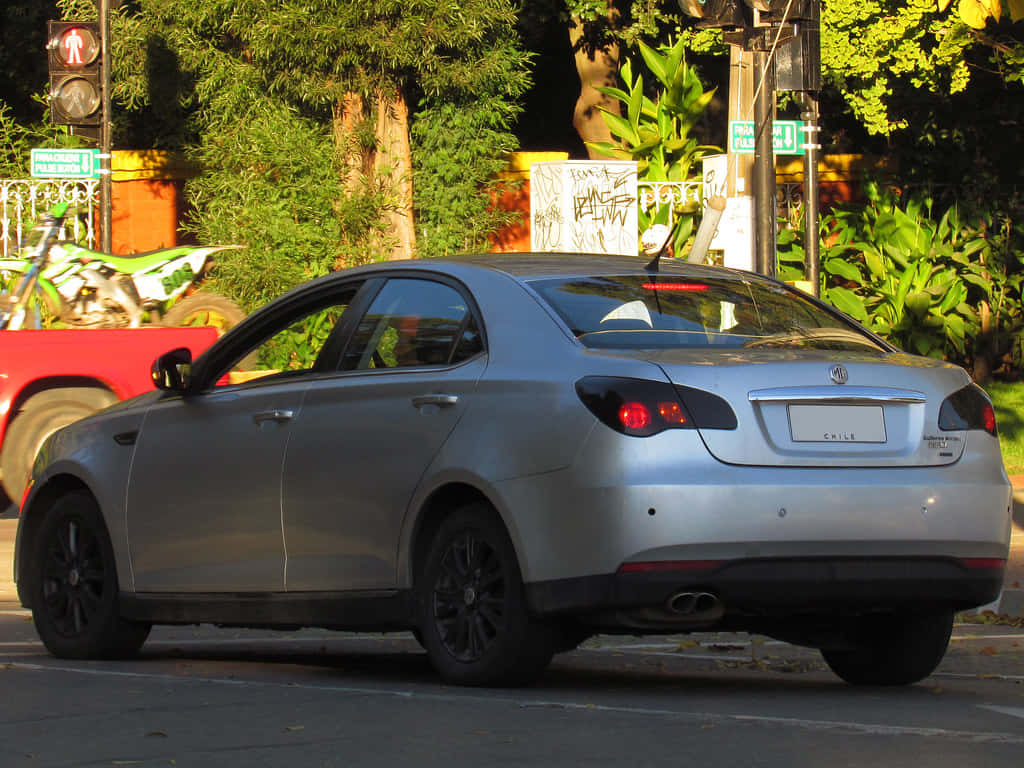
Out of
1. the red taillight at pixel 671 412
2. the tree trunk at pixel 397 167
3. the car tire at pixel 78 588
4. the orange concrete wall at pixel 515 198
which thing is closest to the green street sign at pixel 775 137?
the tree trunk at pixel 397 167

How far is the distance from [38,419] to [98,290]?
7.74 ft

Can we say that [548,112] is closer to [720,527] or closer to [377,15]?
[377,15]

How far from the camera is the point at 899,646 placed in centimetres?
733

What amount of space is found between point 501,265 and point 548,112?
A: 2837cm

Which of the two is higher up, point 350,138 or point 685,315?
point 350,138

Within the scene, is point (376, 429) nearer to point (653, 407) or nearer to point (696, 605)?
point (653, 407)

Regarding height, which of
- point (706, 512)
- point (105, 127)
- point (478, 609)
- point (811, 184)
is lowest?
point (478, 609)

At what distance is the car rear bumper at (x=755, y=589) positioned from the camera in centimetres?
627

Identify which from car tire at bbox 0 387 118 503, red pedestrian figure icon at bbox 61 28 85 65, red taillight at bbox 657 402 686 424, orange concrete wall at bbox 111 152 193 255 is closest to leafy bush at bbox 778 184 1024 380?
orange concrete wall at bbox 111 152 193 255

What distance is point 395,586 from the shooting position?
7.03 m

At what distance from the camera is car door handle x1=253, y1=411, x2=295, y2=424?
748 centimetres

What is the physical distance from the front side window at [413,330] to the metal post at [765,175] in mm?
9732

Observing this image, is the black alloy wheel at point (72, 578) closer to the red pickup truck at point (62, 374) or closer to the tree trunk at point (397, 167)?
the red pickup truck at point (62, 374)

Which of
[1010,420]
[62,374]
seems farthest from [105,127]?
[1010,420]
